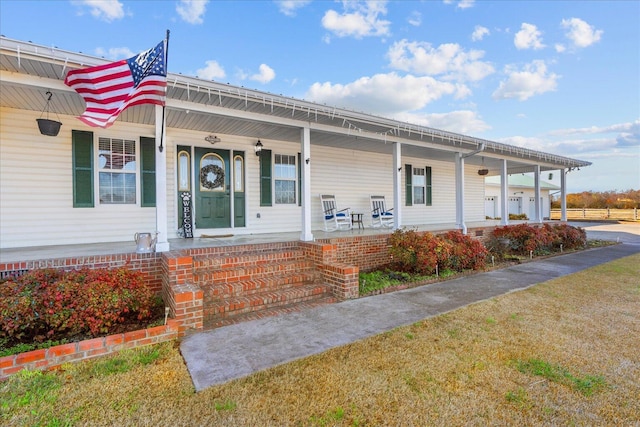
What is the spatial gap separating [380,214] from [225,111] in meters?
5.11

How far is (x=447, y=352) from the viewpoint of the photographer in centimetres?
280

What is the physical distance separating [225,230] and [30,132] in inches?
144

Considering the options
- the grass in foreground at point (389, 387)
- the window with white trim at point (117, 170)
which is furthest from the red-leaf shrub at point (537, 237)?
the window with white trim at point (117, 170)

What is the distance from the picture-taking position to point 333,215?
7.85m

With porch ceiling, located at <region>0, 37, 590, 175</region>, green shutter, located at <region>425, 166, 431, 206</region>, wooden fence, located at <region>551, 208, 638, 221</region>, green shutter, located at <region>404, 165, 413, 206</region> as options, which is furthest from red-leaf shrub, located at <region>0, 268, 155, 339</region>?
wooden fence, located at <region>551, 208, 638, 221</region>

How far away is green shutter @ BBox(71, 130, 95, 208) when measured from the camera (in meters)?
5.51

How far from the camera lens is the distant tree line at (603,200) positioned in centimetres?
2922

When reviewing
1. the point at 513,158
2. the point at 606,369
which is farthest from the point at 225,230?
the point at 513,158

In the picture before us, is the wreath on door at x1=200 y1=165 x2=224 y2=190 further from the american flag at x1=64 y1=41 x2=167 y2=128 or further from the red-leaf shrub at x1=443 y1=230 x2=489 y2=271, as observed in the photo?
the red-leaf shrub at x1=443 y1=230 x2=489 y2=271

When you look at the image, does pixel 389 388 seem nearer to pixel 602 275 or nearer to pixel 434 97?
→ pixel 602 275

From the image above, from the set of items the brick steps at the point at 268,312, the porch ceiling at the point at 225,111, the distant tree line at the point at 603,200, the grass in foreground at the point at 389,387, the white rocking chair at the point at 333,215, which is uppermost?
the porch ceiling at the point at 225,111

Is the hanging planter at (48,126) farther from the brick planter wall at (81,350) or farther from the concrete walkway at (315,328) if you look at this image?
the concrete walkway at (315,328)

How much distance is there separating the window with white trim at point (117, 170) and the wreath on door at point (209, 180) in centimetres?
126

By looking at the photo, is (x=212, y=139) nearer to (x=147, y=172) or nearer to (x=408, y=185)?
(x=147, y=172)
